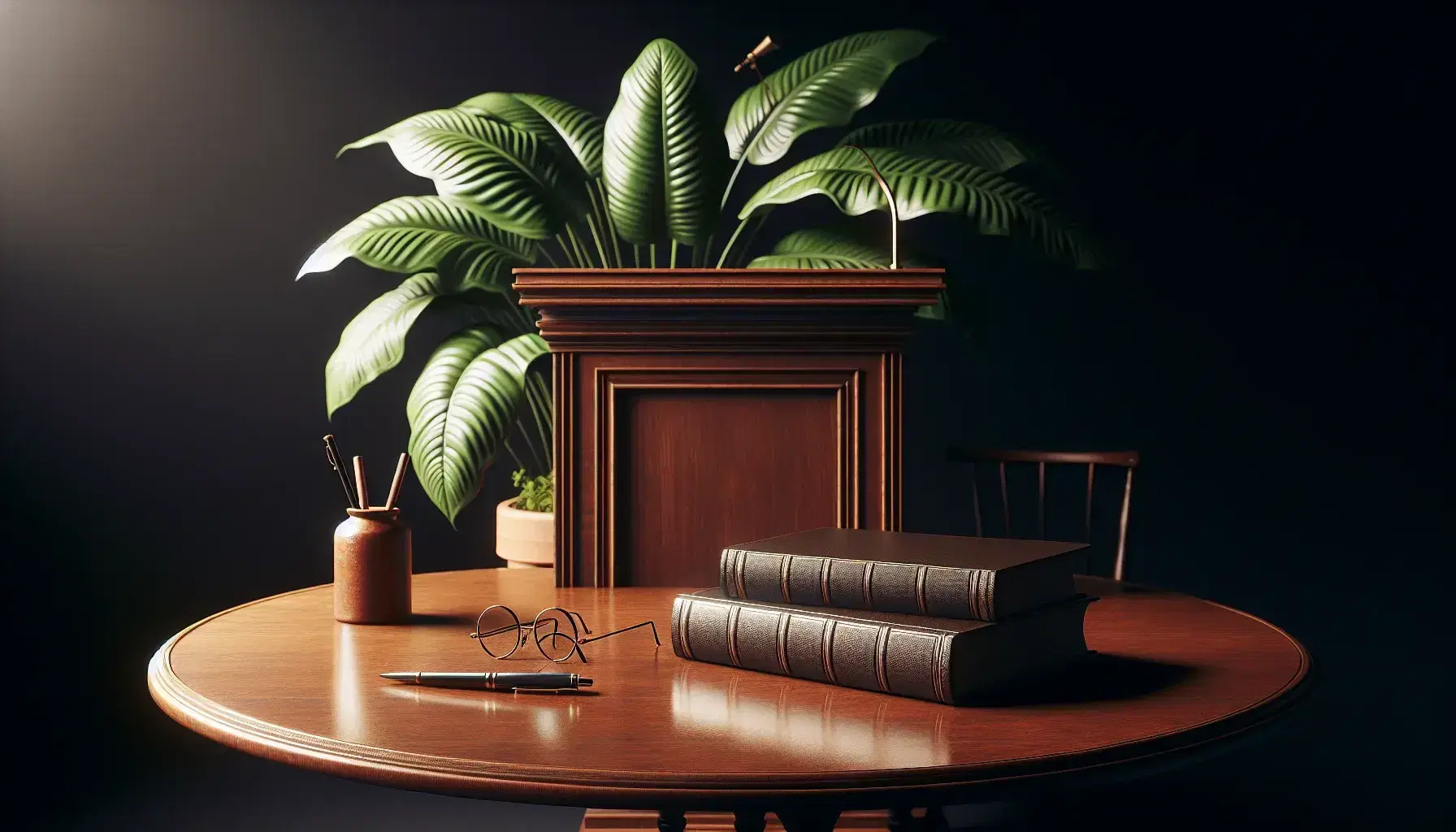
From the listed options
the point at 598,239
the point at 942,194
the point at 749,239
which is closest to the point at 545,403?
the point at 598,239

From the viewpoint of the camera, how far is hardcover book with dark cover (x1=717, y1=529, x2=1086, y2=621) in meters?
1.01

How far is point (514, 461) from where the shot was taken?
11.0 ft

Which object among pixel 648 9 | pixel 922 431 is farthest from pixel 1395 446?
pixel 648 9

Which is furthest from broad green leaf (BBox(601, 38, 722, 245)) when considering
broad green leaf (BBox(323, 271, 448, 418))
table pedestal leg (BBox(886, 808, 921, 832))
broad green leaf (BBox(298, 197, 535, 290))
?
table pedestal leg (BBox(886, 808, 921, 832))

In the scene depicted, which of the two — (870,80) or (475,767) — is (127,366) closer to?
(870,80)

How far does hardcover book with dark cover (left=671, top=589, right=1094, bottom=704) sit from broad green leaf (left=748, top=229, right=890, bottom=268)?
1.53 metres

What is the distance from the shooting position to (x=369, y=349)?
2654 mm

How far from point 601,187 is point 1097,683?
6.89ft

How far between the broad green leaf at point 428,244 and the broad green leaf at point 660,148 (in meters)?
0.29

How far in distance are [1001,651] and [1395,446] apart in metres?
2.79

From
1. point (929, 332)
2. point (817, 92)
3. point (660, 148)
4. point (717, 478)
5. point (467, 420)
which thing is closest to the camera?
point (717, 478)

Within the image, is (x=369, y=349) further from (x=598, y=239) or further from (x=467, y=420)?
(x=598, y=239)

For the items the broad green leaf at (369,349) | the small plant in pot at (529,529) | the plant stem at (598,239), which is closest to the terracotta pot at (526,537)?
the small plant in pot at (529,529)

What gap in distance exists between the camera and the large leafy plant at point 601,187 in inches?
99.1
